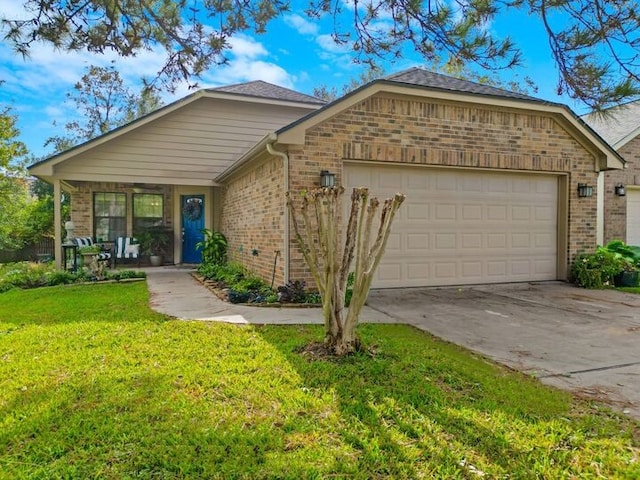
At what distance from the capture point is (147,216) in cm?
1345

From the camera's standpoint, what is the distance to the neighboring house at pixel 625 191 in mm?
11633

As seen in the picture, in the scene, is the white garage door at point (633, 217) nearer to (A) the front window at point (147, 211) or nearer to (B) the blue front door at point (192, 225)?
(B) the blue front door at point (192, 225)

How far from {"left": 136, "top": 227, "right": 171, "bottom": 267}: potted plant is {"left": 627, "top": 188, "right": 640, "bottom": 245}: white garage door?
A: 44.6 ft

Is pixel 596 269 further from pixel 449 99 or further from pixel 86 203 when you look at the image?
pixel 86 203

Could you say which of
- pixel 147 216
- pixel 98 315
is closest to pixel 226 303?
pixel 98 315

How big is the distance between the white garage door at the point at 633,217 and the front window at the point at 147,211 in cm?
1385

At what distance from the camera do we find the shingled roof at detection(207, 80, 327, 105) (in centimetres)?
1255

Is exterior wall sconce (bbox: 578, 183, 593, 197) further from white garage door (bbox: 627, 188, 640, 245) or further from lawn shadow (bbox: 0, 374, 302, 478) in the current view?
lawn shadow (bbox: 0, 374, 302, 478)

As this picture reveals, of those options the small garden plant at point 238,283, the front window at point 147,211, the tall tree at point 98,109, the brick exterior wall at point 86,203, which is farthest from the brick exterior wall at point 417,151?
the tall tree at point 98,109

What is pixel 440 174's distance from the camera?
8195 millimetres

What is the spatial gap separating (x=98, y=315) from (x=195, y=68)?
3.56 meters

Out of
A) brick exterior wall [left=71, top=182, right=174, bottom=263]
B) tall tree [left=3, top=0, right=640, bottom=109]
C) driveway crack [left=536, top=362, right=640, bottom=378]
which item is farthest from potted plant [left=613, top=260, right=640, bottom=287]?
brick exterior wall [left=71, top=182, right=174, bottom=263]

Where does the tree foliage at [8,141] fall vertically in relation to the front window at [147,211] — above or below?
above

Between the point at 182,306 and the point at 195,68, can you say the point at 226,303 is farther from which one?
the point at 195,68
